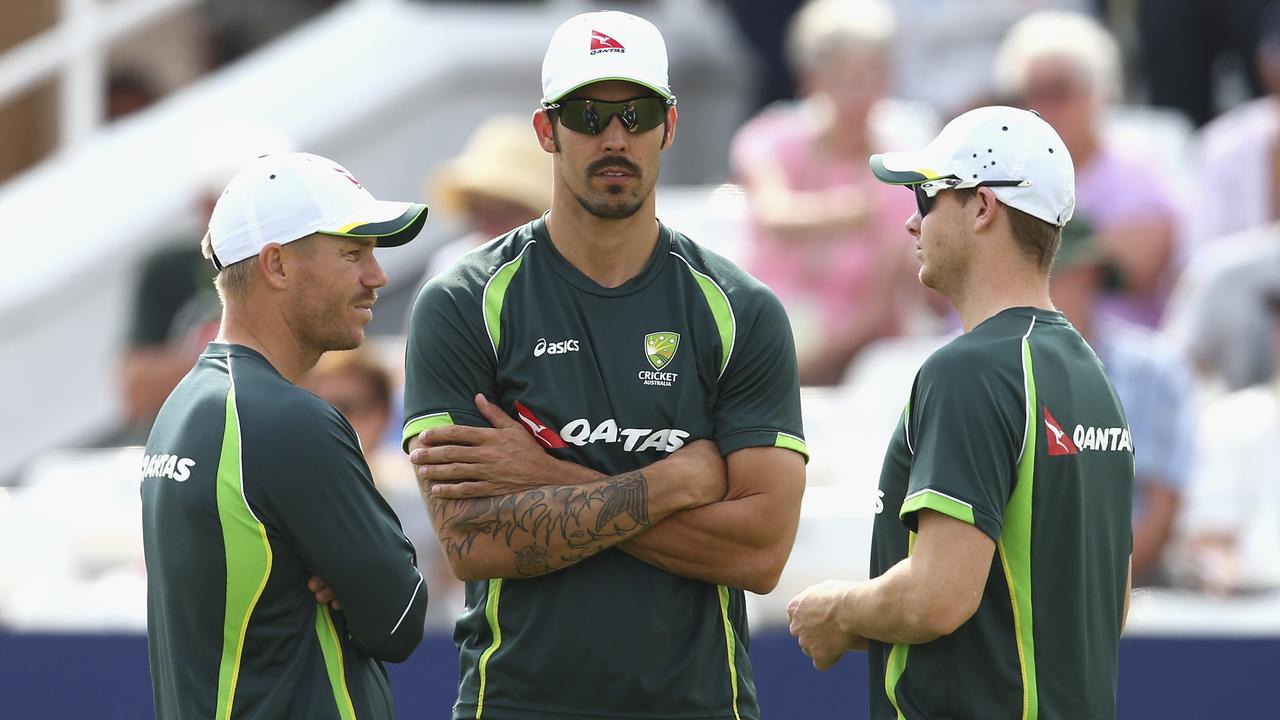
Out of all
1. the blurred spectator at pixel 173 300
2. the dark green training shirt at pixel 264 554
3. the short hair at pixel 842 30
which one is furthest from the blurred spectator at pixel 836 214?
the dark green training shirt at pixel 264 554

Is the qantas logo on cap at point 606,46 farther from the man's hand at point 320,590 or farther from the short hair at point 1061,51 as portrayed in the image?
the short hair at point 1061,51

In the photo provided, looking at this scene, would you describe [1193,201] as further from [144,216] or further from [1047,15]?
[144,216]

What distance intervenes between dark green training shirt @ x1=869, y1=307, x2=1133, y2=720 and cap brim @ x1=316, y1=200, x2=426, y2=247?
1004 millimetres

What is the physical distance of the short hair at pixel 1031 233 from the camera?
3375 mm

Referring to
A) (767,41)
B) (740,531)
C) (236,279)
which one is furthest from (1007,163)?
(767,41)

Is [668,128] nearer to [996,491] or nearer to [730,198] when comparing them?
[996,491]

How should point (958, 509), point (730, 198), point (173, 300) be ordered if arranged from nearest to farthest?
point (958, 509), point (173, 300), point (730, 198)

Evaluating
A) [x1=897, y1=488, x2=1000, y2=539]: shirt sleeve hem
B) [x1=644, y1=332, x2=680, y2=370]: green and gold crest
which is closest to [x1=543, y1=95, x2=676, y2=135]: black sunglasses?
[x1=644, y1=332, x2=680, y2=370]: green and gold crest

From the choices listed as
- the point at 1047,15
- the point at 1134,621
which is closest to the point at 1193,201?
the point at 1047,15

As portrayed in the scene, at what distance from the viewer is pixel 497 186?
6.33 metres

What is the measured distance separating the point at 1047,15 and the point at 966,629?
4.28 m

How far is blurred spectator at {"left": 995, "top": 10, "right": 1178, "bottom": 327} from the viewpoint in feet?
21.9

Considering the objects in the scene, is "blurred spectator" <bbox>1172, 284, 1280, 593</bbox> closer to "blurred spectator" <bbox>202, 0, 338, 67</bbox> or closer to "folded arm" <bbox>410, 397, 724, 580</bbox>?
"folded arm" <bbox>410, 397, 724, 580</bbox>

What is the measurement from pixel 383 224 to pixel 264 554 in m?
0.66
